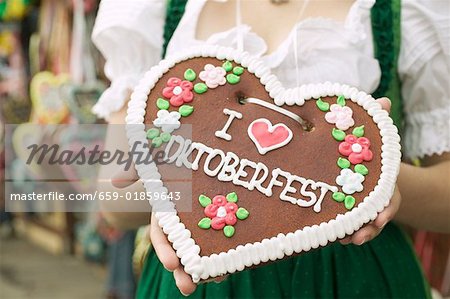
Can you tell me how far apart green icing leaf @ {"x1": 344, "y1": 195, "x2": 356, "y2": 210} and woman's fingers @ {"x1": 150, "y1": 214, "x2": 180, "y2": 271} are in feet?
0.54

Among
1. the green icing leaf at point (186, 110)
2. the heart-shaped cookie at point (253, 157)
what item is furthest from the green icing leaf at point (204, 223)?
the green icing leaf at point (186, 110)

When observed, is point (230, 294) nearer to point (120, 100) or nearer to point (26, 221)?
point (120, 100)

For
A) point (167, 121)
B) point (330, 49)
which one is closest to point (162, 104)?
point (167, 121)

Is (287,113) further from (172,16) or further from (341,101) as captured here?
(172,16)

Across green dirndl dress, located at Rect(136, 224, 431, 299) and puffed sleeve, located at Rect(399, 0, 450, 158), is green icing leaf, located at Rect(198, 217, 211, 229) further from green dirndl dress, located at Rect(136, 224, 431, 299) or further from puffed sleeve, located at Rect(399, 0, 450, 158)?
puffed sleeve, located at Rect(399, 0, 450, 158)

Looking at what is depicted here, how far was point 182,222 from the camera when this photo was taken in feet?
2.17

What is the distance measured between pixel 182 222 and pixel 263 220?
0.08 meters

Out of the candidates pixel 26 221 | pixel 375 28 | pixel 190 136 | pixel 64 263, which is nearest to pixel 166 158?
pixel 190 136

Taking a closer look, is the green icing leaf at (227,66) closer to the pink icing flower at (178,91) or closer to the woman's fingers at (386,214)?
the pink icing flower at (178,91)

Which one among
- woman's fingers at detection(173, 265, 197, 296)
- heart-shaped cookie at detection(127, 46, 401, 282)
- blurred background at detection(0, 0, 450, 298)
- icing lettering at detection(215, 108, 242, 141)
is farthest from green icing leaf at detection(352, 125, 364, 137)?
blurred background at detection(0, 0, 450, 298)

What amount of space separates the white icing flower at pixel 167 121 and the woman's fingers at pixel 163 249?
0.09m

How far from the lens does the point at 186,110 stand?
71 centimetres

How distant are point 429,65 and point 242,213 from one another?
12.7 inches

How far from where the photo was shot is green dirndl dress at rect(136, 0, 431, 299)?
81cm
